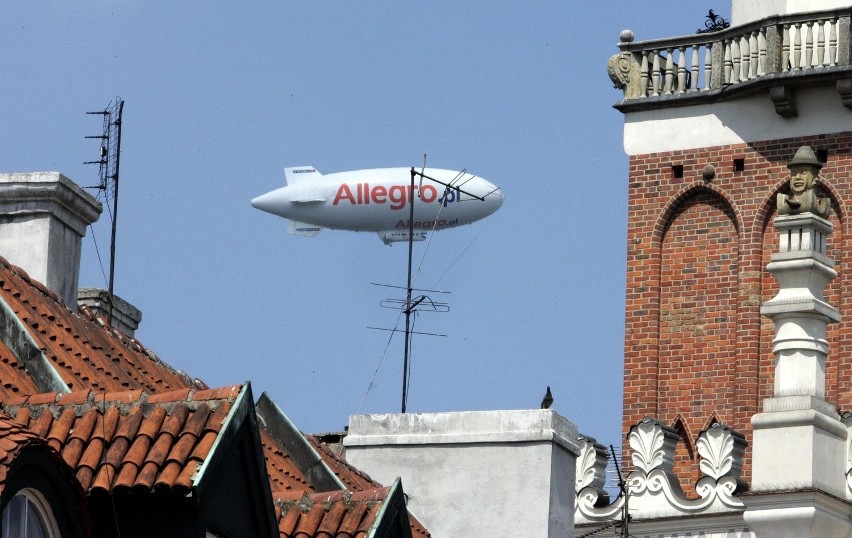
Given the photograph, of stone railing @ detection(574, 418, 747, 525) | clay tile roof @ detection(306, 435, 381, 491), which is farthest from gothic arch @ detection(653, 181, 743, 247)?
clay tile roof @ detection(306, 435, 381, 491)

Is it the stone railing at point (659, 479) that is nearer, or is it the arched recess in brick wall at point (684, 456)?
the stone railing at point (659, 479)

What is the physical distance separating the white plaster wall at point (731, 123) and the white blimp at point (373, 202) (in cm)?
2753

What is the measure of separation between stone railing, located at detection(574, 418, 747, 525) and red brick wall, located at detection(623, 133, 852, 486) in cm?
553

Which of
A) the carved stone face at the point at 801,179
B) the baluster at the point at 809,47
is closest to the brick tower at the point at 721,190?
the baluster at the point at 809,47

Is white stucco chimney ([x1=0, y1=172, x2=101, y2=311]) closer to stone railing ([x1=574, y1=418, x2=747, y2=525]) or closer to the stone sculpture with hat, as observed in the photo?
the stone sculpture with hat

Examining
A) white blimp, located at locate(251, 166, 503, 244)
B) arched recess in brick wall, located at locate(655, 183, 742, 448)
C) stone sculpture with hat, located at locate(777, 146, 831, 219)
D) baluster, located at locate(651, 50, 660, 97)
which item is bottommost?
stone sculpture with hat, located at locate(777, 146, 831, 219)

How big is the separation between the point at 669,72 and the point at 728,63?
1130 mm

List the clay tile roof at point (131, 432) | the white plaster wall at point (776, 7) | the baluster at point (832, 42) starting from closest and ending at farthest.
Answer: the clay tile roof at point (131, 432)
the baluster at point (832, 42)
the white plaster wall at point (776, 7)

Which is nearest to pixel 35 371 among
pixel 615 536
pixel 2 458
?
pixel 2 458

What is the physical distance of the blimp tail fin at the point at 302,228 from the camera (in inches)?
3334

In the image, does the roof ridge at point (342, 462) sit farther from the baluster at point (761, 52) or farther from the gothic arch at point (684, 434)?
the baluster at point (761, 52)

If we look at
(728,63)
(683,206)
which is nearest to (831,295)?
(683,206)

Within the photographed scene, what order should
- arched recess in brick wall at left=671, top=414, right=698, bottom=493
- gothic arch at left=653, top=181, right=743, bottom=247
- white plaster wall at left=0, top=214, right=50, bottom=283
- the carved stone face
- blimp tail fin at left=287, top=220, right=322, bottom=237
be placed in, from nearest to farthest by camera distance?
white plaster wall at left=0, top=214, right=50, bottom=283 < the carved stone face < arched recess in brick wall at left=671, top=414, right=698, bottom=493 < gothic arch at left=653, top=181, right=743, bottom=247 < blimp tail fin at left=287, top=220, right=322, bottom=237

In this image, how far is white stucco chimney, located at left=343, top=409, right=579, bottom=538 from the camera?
20.9 m
